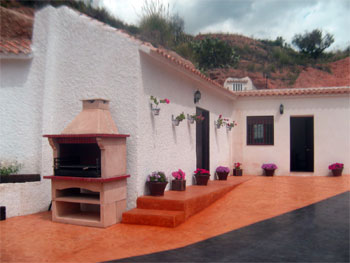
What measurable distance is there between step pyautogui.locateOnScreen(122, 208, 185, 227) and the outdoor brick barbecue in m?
0.27

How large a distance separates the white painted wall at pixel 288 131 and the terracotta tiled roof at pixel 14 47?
856 centimetres

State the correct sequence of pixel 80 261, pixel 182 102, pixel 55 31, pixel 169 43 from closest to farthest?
pixel 80 261, pixel 55 31, pixel 182 102, pixel 169 43

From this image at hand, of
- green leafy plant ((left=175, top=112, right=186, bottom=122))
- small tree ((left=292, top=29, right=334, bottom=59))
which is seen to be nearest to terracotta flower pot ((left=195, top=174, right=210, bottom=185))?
green leafy plant ((left=175, top=112, right=186, bottom=122))

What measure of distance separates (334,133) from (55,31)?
10.7 meters

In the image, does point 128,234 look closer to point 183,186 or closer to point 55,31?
point 183,186

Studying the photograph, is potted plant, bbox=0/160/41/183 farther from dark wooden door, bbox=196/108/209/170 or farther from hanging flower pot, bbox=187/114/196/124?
dark wooden door, bbox=196/108/209/170

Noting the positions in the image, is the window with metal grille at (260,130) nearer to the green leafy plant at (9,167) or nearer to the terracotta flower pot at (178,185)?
the terracotta flower pot at (178,185)

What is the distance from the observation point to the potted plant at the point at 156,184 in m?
7.34

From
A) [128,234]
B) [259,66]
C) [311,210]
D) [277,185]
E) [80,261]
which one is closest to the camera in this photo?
[80,261]

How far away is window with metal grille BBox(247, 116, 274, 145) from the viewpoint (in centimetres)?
1368

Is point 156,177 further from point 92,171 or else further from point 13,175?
point 13,175

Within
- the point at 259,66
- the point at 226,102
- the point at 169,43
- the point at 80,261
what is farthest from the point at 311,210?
the point at 259,66

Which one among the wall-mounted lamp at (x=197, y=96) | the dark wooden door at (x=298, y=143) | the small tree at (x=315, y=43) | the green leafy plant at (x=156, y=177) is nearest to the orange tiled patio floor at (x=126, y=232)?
the green leafy plant at (x=156, y=177)

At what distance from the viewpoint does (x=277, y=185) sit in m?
10.5
